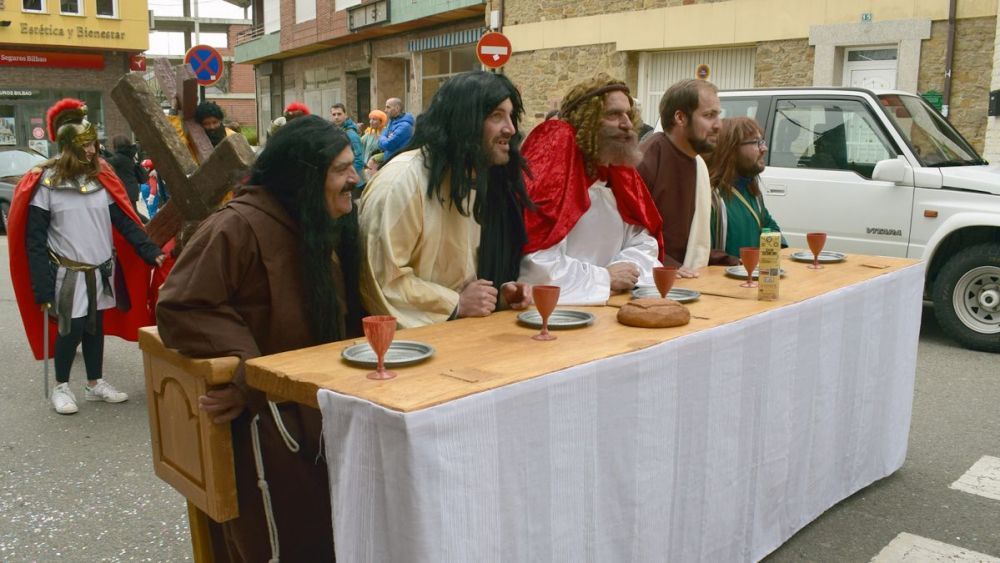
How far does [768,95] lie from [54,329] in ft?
19.1

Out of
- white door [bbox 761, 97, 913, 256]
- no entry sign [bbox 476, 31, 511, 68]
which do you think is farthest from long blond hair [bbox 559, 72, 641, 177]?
no entry sign [bbox 476, 31, 511, 68]

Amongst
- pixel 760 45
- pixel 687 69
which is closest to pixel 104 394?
pixel 760 45

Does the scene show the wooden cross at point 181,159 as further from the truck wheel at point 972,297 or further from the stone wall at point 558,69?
the stone wall at point 558,69

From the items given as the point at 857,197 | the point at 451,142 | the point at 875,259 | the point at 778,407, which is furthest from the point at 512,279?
the point at 857,197

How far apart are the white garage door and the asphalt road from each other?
9.33 metres

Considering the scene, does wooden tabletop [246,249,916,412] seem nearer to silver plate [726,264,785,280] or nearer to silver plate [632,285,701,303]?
silver plate [632,285,701,303]

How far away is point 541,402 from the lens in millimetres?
2305

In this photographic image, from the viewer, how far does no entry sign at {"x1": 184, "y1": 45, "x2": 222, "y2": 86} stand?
11.2m

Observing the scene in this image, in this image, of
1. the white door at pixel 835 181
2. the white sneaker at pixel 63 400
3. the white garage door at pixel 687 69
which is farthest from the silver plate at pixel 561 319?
the white garage door at pixel 687 69

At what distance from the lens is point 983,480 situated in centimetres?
436

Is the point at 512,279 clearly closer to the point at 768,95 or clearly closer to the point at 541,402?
the point at 541,402

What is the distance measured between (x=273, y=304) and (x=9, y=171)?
54.0 ft

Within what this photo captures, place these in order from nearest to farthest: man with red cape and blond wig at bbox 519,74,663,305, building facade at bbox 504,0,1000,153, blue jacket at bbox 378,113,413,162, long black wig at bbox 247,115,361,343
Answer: long black wig at bbox 247,115,361,343 < man with red cape and blond wig at bbox 519,74,663,305 < building facade at bbox 504,0,1000,153 < blue jacket at bbox 378,113,413,162

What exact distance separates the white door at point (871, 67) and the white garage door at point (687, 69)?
65.7 inches
